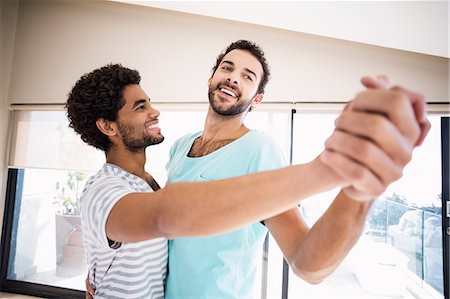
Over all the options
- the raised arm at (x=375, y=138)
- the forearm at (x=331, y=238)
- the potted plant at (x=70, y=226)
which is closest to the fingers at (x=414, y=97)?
the raised arm at (x=375, y=138)

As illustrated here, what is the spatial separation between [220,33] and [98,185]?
4.62 feet

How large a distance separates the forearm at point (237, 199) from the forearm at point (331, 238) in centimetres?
8

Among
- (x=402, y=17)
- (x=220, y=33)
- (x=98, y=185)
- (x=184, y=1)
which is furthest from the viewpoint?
(x=220, y=33)

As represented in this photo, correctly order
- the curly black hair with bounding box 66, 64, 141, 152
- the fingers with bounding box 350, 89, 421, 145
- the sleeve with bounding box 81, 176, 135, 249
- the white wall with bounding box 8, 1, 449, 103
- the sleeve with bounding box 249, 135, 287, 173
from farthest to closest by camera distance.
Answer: the white wall with bounding box 8, 1, 449, 103 < the curly black hair with bounding box 66, 64, 141, 152 < the sleeve with bounding box 249, 135, 287, 173 < the sleeve with bounding box 81, 176, 135, 249 < the fingers with bounding box 350, 89, 421, 145

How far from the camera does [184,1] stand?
4.50ft

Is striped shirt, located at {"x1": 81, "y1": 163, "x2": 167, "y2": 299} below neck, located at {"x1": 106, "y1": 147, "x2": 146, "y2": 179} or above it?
below

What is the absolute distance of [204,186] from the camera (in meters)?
0.40

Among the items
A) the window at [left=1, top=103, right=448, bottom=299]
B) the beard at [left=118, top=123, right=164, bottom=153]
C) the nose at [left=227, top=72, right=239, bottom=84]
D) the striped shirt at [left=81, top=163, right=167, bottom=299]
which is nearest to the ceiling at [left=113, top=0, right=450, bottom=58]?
the window at [left=1, top=103, right=448, bottom=299]

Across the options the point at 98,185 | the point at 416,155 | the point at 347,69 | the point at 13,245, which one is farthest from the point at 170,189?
the point at 13,245

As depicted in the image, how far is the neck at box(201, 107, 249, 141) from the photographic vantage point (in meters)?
0.85

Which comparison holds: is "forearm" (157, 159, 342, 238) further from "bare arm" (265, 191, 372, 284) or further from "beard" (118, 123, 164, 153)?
"beard" (118, 123, 164, 153)

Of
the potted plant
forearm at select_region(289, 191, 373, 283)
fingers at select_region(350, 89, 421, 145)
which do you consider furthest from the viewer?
the potted plant

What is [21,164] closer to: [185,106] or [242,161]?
[185,106]

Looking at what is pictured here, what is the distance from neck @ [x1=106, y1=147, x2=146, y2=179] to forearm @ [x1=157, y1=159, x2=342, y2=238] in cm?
41
